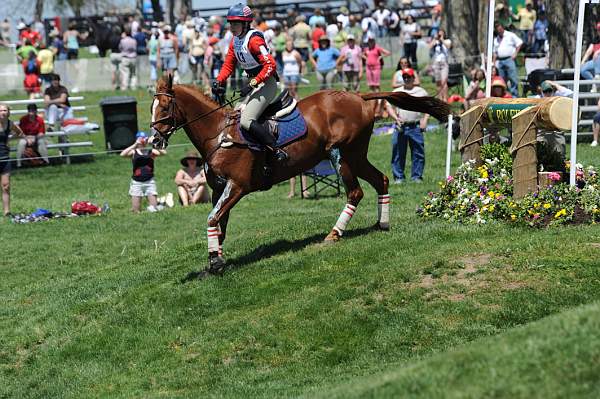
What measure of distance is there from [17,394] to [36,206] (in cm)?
1214

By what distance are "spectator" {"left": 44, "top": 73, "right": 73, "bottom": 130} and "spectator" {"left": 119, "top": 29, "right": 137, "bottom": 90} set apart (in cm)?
965

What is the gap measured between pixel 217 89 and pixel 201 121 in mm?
457

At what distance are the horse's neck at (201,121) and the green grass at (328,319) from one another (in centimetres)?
171

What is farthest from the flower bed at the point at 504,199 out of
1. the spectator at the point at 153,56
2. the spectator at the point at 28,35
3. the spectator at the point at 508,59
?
the spectator at the point at 28,35

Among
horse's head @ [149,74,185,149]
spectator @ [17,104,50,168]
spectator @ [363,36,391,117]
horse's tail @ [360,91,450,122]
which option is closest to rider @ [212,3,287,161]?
horse's head @ [149,74,185,149]

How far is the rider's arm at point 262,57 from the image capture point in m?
13.4

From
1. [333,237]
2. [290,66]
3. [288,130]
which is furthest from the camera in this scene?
[290,66]

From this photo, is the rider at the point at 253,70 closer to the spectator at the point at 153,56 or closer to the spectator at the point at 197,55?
the spectator at the point at 197,55

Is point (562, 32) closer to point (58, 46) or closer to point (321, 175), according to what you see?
point (321, 175)

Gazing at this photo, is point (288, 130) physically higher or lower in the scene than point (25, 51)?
lower

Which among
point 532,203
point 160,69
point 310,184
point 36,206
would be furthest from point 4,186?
point 160,69

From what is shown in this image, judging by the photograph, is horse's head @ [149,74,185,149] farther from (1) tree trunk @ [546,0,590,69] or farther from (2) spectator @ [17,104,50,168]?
(1) tree trunk @ [546,0,590,69]

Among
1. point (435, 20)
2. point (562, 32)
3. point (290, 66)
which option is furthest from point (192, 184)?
point (435, 20)

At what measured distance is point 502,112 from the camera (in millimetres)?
14570
